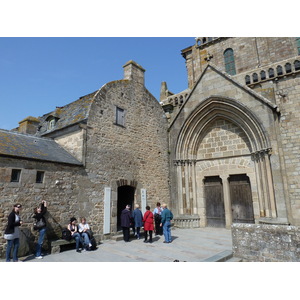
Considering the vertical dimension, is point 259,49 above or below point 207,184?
above

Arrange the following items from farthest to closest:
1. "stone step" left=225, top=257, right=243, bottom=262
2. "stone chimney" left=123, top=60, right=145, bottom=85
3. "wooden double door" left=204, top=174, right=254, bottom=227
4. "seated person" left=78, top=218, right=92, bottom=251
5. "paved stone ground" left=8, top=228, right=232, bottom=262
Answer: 1. "stone chimney" left=123, top=60, right=145, bottom=85
2. "wooden double door" left=204, top=174, right=254, bottom=227
3. "seated person" left=78, top=218, right=92, bottom=251
4. "paved stone ground" left=8, top=228, right=232, bottom=262
5. "stone step" left=225, top=257, right=243, bottom=262

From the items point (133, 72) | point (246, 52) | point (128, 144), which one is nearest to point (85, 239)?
point (128, 144)

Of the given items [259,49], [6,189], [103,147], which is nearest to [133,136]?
[103,147]

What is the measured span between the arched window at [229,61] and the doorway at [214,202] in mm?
7193

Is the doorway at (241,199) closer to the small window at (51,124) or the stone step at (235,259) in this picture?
the stone step at (235,259)

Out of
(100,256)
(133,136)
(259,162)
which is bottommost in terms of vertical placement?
(100,256)

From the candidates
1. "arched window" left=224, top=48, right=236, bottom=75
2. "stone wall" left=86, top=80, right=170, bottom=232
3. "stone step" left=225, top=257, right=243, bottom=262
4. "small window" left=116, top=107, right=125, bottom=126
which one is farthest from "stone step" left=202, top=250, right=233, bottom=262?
"arched window" left=224, top=48, right=236, bottom=75

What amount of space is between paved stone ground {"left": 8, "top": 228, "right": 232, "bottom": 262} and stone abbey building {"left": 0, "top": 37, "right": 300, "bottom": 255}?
43.8 inches

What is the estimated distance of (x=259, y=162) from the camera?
388 inches

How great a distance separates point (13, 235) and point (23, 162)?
2.14 metres

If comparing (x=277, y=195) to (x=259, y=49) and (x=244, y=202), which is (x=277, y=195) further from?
(x=259, y=49)

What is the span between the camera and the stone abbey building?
7539mm

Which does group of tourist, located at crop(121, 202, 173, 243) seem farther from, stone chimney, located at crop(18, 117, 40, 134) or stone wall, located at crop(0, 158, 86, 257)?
stone chimney, located at crop(18, 117, 40, 134)

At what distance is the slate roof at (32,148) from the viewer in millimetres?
6805
